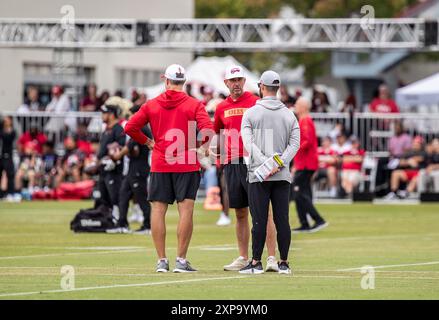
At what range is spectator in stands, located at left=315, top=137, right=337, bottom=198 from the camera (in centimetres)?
3488

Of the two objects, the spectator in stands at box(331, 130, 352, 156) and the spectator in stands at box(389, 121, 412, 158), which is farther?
the spectator in stands at box(389, 121, 412, 158)

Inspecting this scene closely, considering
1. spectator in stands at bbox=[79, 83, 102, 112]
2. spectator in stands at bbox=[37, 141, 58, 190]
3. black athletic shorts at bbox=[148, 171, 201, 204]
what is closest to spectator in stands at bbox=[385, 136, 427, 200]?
spectator in stands at bbox=[79, 83, 102, 112]

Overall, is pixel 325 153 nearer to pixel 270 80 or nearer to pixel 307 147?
pixel 307 147

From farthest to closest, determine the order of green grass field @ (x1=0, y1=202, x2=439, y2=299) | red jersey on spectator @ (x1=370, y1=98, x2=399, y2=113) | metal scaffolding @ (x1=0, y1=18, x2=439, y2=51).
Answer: metal scaffolding @ (x1=0, y1=18, x2=439, y2=51) < red jersey on spectator @ (x1=370, y1=98, x2=399, y2=113) < green grass field @ (x1=0, y1=202, x2=439, y2=299)

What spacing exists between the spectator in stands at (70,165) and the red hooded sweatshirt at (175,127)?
782 inches

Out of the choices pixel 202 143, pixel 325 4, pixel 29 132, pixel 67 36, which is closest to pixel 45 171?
pixel 29 132

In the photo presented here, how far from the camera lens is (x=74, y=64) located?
137 feet

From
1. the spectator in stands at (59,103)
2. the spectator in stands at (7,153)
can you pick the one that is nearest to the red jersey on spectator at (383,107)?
the spectator in stands at (59,103)

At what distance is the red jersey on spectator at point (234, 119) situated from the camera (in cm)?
1594

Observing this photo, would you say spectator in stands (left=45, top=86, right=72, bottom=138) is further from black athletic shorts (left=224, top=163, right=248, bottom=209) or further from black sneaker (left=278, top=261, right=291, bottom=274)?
black sneaker (left=278, top=261, right=291, bottom=274)

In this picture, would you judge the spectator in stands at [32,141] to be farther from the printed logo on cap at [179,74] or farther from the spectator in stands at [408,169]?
the printed logo on cap at [179,74]

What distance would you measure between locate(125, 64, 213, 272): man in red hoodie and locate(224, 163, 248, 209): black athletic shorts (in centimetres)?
72

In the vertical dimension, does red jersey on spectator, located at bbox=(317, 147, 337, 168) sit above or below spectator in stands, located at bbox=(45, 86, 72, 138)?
below
